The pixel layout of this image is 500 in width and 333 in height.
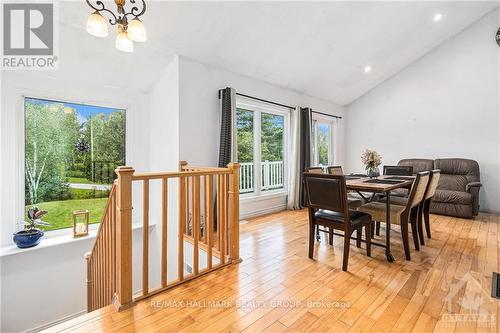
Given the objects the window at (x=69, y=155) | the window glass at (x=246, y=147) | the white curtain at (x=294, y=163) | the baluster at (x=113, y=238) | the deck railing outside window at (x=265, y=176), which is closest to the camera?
the baluster at (x=113, y=238)

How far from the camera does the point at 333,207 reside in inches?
96.0

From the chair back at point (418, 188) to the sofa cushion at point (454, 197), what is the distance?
233cm

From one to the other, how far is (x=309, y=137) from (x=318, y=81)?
1.15 metres

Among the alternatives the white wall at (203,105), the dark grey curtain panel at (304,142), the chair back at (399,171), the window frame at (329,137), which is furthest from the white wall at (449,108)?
the white wall at (203,105)

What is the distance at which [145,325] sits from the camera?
64.2 inches

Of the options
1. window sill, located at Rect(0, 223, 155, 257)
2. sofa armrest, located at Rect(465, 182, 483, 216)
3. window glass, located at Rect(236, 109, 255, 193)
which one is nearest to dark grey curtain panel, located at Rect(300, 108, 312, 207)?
window glass, located at Rect(236, 109, 255, 193)

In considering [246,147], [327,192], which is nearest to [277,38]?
[246,147]

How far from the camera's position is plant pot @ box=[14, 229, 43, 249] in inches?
111

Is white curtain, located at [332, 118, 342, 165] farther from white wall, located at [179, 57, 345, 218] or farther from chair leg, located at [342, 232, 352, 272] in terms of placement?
chair leg, located at [342, 232, 352, 272]

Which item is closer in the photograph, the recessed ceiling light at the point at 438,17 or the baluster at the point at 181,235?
the baluster at the point at 181,235

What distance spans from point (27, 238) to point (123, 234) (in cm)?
196

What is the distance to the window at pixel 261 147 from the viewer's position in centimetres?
458

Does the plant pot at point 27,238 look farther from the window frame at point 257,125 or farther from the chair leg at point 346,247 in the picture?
the chair leg at point 346,247

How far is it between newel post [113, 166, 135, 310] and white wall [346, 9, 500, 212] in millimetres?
6098
